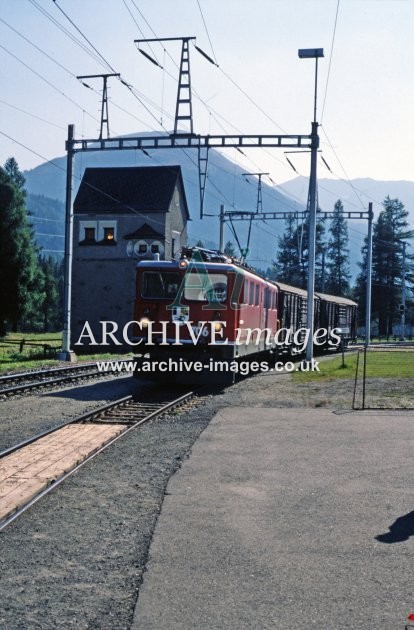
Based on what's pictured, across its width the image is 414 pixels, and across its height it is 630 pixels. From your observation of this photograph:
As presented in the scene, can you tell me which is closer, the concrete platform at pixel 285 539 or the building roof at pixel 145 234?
the concrete platform at pixel 285 539

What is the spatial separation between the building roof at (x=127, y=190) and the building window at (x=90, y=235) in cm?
129

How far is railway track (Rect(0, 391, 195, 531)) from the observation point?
7.26 metres

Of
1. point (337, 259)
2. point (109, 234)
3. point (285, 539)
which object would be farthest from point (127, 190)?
point (337, 259)

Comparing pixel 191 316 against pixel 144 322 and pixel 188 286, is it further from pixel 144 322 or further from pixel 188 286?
pixel 144 322

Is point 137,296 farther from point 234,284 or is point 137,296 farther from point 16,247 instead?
point 16,247

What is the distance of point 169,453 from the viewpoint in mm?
9914

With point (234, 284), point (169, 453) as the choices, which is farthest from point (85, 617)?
point (234, 284)

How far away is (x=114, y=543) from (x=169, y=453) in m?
3.89

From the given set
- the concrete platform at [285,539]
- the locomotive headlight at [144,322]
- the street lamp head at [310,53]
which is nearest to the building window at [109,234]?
the street lamp head at [310,53]

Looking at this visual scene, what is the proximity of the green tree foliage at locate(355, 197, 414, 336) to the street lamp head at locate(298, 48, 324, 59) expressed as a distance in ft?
200

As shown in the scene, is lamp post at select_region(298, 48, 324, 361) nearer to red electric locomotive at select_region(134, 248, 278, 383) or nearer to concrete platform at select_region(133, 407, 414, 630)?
red electric locomotive at select_region(134, 248, 278, 383)

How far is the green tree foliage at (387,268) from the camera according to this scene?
85.9 meters

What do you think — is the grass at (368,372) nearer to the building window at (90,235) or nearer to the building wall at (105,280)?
the building wall at (105,280)

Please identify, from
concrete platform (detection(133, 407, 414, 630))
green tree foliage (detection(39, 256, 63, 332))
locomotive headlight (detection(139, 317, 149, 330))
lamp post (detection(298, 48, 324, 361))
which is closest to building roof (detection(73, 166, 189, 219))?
lamp post (detection(298, 48, 324, 361))
